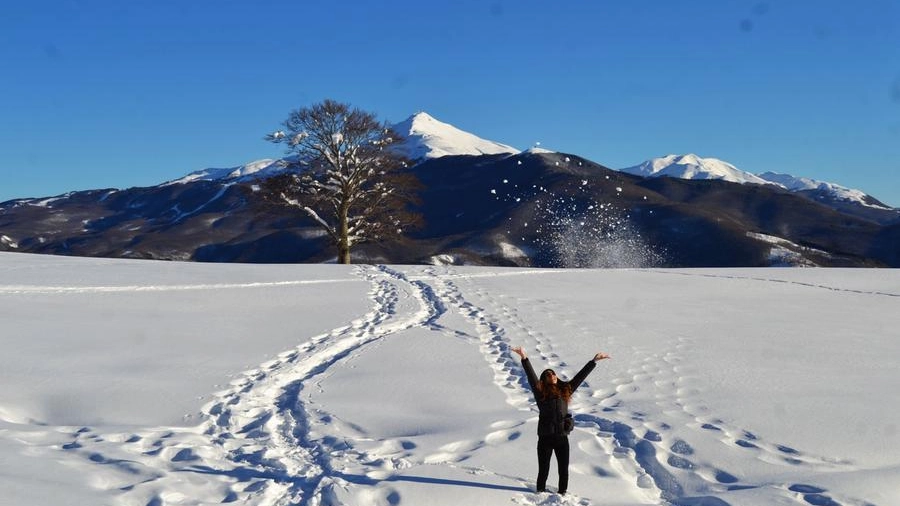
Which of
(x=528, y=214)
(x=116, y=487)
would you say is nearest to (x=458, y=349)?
(x=116, y=487)

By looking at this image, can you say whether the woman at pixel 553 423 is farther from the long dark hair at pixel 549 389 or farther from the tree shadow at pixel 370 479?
the tree shadow at pixel 370 479

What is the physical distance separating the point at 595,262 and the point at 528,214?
6353cm

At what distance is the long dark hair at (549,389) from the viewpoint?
7246 mm

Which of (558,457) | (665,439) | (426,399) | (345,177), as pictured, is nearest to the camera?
(558,457)

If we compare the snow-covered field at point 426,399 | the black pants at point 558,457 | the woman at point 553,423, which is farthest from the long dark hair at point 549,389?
the snow-covered field at point 426,399

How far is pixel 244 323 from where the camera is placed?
16.7 metres

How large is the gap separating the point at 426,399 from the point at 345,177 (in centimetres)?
2366

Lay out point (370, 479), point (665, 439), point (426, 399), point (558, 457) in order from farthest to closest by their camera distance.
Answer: point (426, 399) → point (665, 439) → point (370, 479) → point (558, 457)

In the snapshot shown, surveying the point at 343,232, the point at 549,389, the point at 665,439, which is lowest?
the point at 665,439

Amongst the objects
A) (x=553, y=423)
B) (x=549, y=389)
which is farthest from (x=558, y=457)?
(x=549, y=389)

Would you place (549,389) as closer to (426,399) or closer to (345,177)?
(426,399)

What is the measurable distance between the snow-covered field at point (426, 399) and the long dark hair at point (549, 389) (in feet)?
3.35

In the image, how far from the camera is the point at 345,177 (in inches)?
1305

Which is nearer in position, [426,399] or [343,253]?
[426,399]
